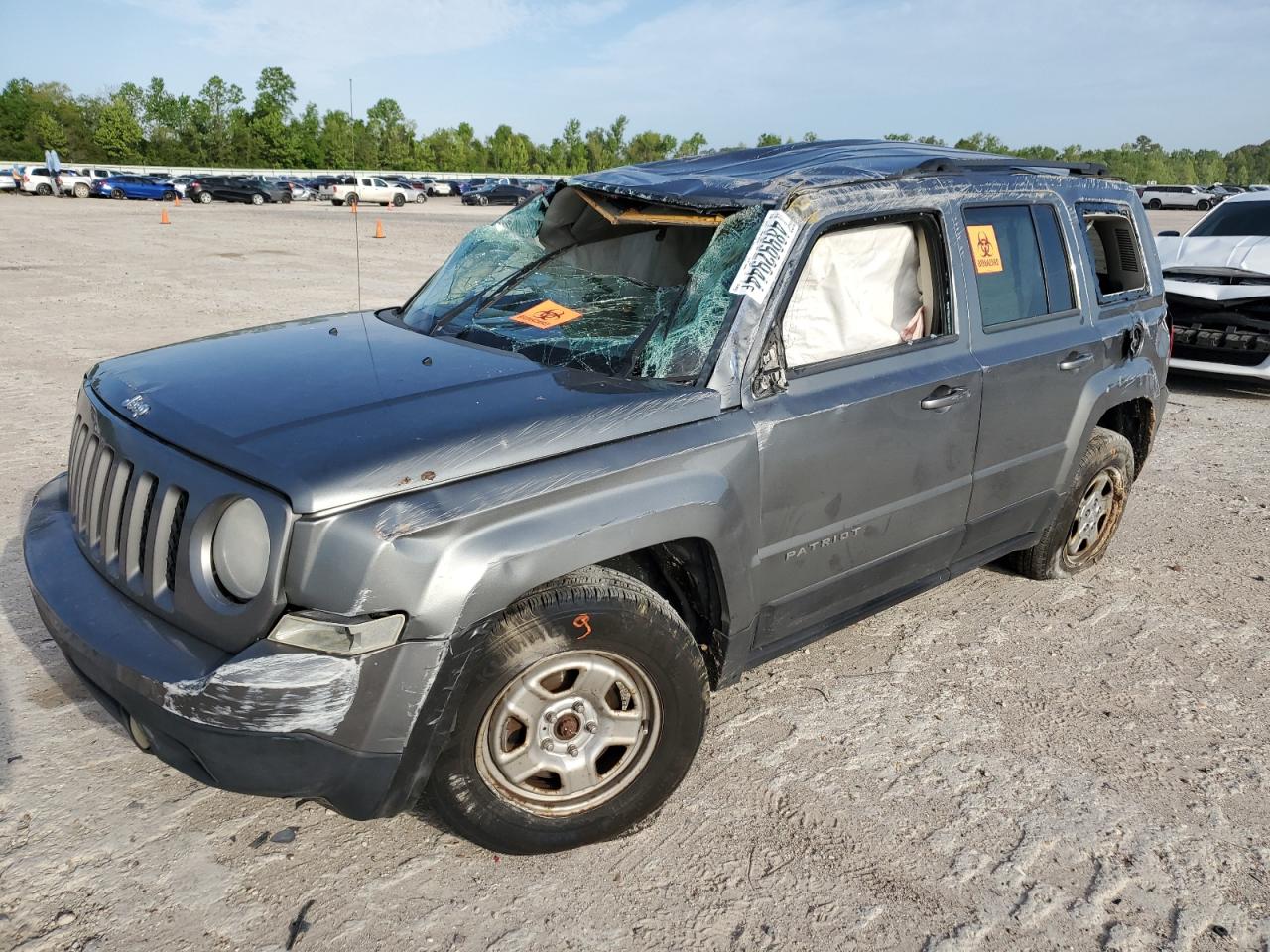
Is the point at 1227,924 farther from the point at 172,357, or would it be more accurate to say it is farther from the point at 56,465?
the point at 56,465

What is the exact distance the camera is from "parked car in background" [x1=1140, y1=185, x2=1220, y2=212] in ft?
176

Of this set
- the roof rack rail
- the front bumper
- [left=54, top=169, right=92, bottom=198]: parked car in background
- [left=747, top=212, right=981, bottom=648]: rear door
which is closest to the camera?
the front bumper

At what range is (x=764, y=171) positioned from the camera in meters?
3.54

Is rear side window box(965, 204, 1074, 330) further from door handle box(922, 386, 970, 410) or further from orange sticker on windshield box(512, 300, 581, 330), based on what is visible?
orange sticker on windshield box(512, 300, 581, 330)

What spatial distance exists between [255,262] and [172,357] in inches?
627

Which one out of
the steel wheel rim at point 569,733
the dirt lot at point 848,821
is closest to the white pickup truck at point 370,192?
the dirt lot at point 848,821

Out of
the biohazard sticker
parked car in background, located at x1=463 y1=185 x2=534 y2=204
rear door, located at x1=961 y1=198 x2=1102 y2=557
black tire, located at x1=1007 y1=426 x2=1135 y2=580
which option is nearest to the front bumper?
rear door, located at x1=961 y1=198 x2=1102 y2=557

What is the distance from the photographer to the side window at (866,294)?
10.8 feet

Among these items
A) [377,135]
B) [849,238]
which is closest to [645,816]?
[849,238]

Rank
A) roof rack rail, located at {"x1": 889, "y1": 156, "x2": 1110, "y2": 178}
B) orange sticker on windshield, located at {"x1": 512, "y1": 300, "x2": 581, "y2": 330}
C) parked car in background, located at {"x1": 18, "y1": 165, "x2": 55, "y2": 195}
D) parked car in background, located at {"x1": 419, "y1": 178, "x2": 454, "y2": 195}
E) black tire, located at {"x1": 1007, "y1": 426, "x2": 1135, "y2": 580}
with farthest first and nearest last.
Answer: parked car in background, located at {"x1": 419, "y1": 178, "x2": 454, "y2": 195}, parked car in background, located at {"x1": 18, "y1": 165, "x2": 55, "y2": 195}, black tire, located at {"x1": 1007, "y1": 426, "x2": 1135, "y2": 580}, roof rack rail, located at {"x1": 889, "y1": 156, "x2": 1110, "y2": 178}, orange sticker on windshield, located at {"x1": 512, "y1": 300, "x2": 581, "y2": 330}

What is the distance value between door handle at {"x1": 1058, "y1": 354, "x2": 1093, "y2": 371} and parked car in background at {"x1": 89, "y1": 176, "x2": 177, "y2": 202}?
50.5 metres

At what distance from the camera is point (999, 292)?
3.88 meters

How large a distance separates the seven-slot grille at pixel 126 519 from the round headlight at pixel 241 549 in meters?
0.13

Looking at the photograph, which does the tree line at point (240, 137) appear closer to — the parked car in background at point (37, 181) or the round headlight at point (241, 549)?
the parked car in background at point (37, 181)
